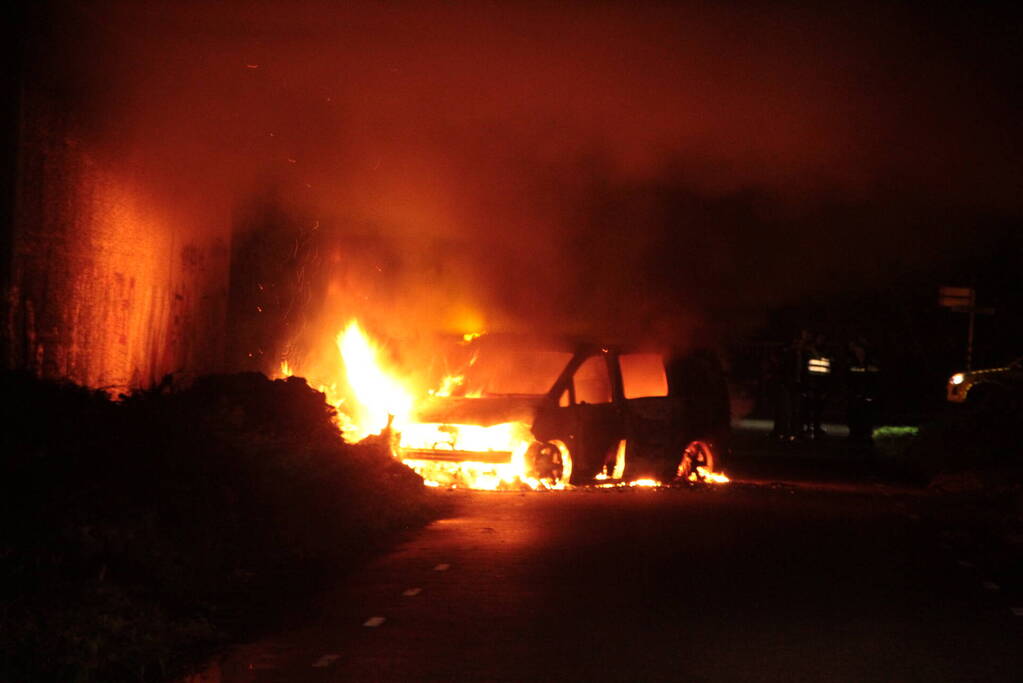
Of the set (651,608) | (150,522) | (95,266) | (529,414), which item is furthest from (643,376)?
(150,522)

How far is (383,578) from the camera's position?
11.6m

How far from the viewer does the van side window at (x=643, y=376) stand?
19.8 metres

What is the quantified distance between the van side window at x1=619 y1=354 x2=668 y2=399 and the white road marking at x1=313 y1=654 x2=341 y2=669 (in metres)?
11.3

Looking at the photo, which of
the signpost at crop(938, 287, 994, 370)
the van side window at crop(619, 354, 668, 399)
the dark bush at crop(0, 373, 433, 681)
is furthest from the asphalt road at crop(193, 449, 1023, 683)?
the signpost at crop(938, 287, 994, 370)

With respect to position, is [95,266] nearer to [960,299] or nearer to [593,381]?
[593,381]

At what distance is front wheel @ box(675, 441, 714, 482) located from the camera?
20547 millimetres

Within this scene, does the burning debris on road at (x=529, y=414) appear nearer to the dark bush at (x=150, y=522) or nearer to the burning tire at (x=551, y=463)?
the burning tire at (x=551, y=463)

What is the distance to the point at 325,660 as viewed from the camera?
8.57 metres

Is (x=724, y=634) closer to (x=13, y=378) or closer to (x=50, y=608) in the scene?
(x=50, y=608)

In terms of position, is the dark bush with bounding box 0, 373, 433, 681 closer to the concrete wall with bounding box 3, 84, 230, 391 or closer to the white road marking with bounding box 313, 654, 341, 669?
the white road marking with bounding box 313, 654, 341, 669

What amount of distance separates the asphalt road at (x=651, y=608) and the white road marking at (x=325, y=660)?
31 millimetres

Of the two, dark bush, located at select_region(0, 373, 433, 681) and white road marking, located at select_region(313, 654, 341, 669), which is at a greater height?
dark bush, located at select_region(0, 373, 433, 681)

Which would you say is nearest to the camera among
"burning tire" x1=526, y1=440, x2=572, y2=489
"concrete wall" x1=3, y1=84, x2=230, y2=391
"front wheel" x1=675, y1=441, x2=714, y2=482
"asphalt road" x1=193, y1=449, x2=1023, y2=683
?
"asphalt road" x1=193, y1=449, x2=1023, y2=683

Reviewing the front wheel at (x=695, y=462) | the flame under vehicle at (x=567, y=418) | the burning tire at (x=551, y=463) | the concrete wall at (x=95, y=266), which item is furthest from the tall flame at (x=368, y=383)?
the front wheel at (x=695, y=462)
